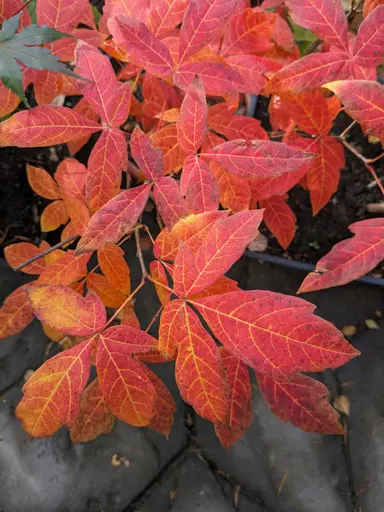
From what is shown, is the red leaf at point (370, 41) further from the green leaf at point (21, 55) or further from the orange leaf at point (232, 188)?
the green leaf at point (21, 55)

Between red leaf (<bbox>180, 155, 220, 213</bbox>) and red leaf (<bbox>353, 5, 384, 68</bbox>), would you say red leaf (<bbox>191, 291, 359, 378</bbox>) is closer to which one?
red leaf (<bbox>180, 155, 220, 213</bbox>)

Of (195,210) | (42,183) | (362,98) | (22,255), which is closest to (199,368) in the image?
(195,210)

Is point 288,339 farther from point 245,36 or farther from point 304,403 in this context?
point 245,36

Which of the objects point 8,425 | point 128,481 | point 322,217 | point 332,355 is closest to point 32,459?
point 8,425

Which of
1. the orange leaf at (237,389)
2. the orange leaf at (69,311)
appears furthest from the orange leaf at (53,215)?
the orange leaf at (237,389)

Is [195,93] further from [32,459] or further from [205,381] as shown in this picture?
[32,459]

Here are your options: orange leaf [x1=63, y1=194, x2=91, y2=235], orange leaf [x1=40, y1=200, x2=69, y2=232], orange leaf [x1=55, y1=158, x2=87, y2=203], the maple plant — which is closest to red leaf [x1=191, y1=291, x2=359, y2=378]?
the maple plant
